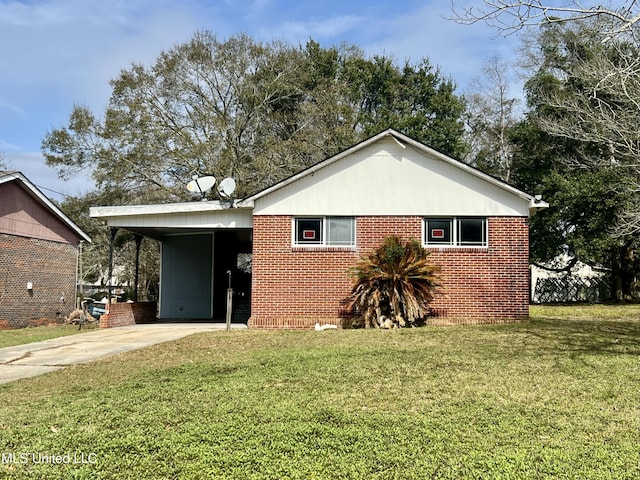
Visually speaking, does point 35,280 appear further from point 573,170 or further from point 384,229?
point 573,170

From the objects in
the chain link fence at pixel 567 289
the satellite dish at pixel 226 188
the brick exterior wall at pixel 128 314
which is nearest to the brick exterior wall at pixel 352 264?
the satellite dish at pixel 226 188

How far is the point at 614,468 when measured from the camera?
156 inches

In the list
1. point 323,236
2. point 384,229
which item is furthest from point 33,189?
point 384,229

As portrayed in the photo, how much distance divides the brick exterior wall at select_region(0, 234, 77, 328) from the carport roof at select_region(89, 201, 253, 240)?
552cm

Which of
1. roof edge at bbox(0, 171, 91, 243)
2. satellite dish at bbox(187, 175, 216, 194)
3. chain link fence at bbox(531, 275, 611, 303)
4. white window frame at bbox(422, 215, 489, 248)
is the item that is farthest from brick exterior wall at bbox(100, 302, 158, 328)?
chain link fence at bbox(531, 275, 611, 303)

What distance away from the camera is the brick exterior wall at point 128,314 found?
15133mm

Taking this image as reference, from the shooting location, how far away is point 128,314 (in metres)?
16.4

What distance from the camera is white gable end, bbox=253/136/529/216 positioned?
543 inches

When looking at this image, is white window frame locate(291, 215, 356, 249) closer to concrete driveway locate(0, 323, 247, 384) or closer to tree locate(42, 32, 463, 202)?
concrete driveway locate(0, 323, 247, 384)

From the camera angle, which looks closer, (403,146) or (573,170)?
(403,146)

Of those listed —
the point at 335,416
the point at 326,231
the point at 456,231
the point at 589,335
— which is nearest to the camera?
the point at 335,416

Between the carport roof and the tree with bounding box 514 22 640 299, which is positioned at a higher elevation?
the tree with bounding box 514 22 640 299

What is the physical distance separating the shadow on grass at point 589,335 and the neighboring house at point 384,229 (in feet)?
4.77

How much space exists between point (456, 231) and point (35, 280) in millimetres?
14453
